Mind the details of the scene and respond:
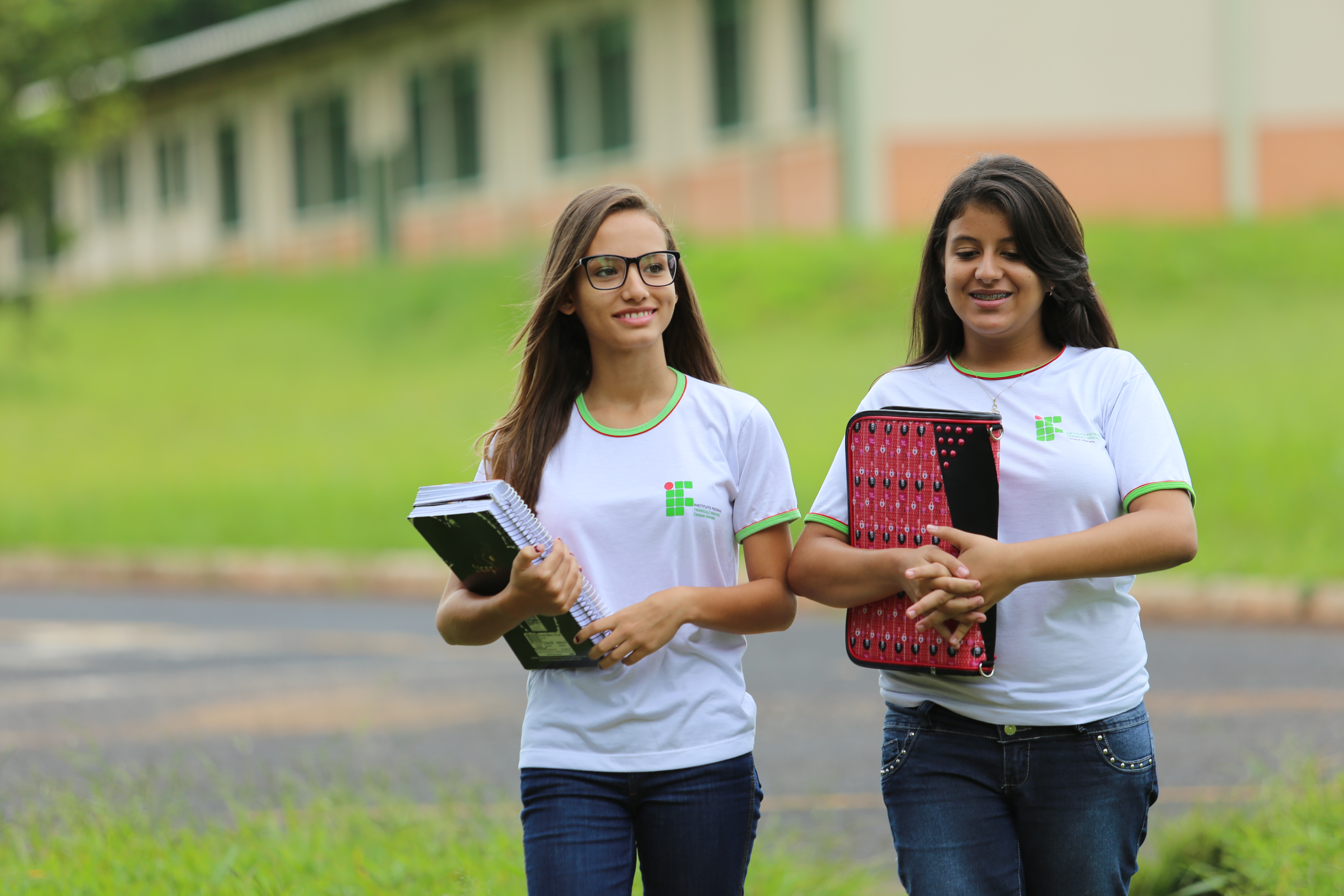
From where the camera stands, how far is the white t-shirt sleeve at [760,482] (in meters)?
2.84

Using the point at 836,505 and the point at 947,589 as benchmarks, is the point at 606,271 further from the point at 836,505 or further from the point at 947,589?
the point at 947,589

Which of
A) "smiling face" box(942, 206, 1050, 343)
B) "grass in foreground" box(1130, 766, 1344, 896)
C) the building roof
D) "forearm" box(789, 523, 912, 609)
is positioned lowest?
"grass in foreground" box(1130, 766, 1344, 896)

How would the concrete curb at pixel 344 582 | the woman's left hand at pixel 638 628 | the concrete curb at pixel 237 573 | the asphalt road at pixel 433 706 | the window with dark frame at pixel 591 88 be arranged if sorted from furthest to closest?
the window with dark frame at pixel 591 88, the concrete curb at pixel 237 573, the concrete curb at pixel 344 582, the asphalt road at pixel 433 706, the woman's left hand at pixel 638 628

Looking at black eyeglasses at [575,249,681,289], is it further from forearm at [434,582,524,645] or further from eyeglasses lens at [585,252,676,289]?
forearm at [434,582,524,645]

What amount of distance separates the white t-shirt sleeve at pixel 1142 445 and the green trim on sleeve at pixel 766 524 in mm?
541

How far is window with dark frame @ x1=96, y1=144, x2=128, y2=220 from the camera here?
1499 inches

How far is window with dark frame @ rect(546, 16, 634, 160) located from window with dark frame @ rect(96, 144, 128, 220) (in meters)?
15.3

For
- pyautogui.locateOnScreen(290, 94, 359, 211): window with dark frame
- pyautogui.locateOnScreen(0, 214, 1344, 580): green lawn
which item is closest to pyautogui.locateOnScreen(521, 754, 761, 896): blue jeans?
pyautogui.locateOnScreen(0, 214, 1344, 580): green lawn

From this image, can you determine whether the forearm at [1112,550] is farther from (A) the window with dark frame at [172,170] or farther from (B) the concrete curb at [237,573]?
(A) the window with dark frame at [172,170]

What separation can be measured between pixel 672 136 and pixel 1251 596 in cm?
1627

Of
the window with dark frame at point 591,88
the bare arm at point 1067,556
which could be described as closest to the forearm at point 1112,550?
the bare arm at point 1067,556

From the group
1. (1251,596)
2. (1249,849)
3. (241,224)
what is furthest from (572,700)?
(241,224)

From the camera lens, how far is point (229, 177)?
→ 3478 centimetres

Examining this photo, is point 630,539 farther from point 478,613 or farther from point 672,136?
point 672,136
